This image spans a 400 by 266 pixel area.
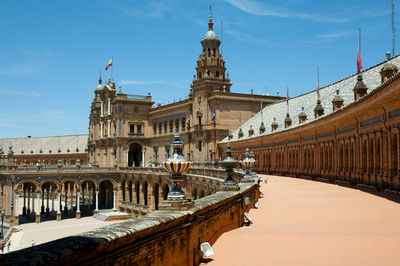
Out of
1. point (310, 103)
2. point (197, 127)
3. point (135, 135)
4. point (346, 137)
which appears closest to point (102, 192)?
point (135, 135)

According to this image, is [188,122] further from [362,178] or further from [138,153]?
[362,178]

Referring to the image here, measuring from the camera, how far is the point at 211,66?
64000mm

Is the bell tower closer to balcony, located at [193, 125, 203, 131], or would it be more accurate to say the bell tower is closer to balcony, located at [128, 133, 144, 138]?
balcony, located at [193, 125, 203, 131]

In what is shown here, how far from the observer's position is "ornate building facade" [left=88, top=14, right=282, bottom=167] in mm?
61656

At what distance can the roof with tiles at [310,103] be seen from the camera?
3134 centimetres

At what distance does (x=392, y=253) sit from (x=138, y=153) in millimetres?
73728

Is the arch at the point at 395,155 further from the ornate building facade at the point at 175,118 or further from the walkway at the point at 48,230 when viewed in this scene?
the ornate building facade at the point at 175,118

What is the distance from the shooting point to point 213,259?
889 centimetres

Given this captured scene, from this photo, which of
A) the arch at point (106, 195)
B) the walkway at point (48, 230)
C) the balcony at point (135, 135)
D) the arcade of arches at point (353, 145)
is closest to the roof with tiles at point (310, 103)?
the arcade of arches at point (353, 145)

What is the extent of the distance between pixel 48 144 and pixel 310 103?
91273 mm

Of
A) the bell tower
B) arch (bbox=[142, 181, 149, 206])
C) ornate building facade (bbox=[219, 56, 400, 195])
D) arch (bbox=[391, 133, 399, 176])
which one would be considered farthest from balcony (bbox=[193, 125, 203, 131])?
arch (bbox=[391, 133, 399, 176])

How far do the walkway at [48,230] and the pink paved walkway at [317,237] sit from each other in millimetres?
32417

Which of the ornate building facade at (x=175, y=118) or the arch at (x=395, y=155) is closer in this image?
the arch at (x=395, y=155)

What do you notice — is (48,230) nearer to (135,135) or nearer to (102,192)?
(102,192)
